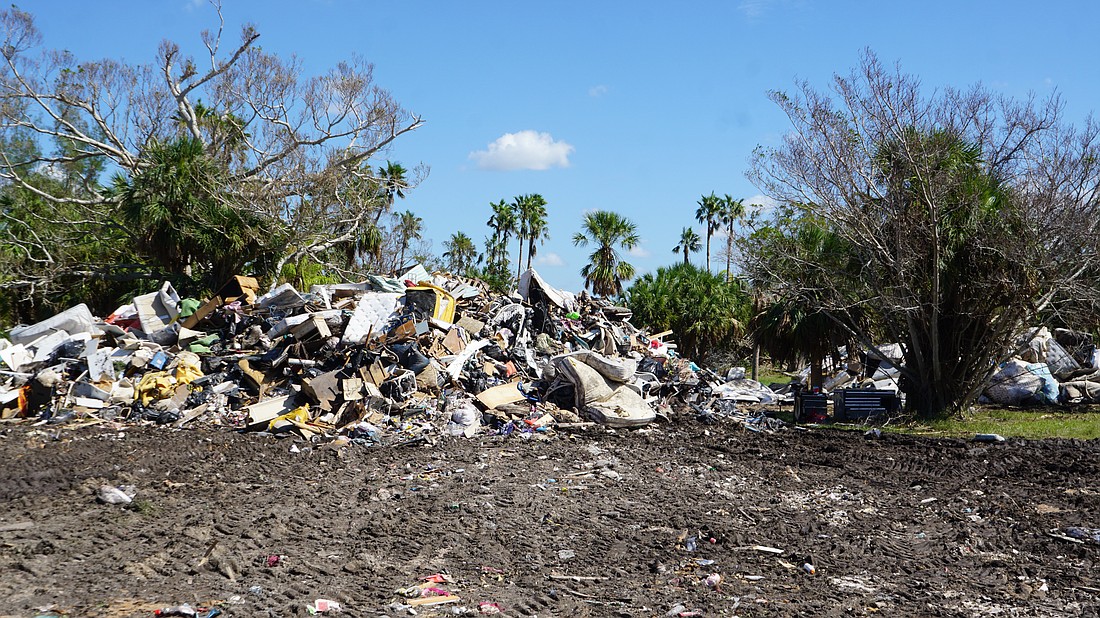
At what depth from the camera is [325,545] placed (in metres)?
6.62

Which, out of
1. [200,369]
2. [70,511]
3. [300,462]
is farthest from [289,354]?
[70,511]

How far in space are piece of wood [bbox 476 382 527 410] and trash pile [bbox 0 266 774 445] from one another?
23 mm

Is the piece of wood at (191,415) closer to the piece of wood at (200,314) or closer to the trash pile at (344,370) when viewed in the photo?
the trash pile at (344,370)

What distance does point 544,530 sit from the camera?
7.23m

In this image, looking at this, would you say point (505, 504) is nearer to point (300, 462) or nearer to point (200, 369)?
point (300, 462)

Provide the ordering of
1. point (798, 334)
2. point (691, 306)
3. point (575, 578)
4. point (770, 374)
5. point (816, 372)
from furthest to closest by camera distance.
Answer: point (770, 374), point (691, 306), point (816, 372), point (798, 334), point (575, 578)

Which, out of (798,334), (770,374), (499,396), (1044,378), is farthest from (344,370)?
(770,374)

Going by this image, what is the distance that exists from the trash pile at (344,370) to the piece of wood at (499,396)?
23 millimetres

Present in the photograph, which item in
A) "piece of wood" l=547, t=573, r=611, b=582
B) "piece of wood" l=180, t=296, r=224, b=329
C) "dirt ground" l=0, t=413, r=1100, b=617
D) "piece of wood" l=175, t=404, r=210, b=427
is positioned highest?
"piece of wood" l=180, t=296, r=224, b=329

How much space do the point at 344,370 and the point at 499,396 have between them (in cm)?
247

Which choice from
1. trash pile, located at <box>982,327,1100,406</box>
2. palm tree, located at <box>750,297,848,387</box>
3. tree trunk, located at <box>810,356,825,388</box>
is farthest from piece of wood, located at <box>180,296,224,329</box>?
A: trash pile, located at <box>982,327,1100,406</box>

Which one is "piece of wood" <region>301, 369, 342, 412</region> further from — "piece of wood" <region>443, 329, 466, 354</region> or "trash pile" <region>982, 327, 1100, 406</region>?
"trash pile" <region>982, 327, 1100, 406</region>

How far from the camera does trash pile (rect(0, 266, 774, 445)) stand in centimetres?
1290

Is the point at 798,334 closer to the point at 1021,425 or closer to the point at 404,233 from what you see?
the point at 1021,425
